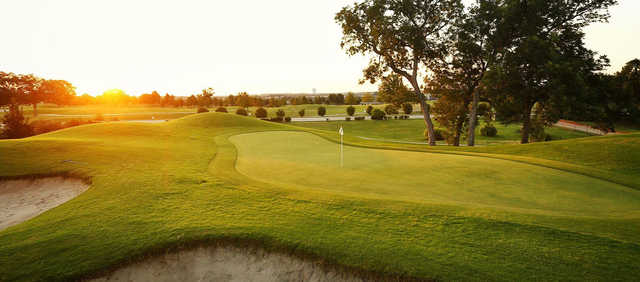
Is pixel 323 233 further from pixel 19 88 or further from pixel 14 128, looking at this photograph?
pixel 19 88

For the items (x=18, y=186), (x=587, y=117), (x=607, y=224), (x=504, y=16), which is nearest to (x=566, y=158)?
(x=607, y=224)

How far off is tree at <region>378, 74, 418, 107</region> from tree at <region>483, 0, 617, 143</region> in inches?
227

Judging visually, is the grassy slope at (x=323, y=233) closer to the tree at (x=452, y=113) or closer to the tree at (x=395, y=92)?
the tree at (x=395, y=92)

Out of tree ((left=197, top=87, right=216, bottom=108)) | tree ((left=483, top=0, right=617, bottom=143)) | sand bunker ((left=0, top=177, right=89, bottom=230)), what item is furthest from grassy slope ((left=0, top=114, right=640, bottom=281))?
tree ((left=197, top=87, right=216, bottom=108))

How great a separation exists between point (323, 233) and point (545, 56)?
2217 cm

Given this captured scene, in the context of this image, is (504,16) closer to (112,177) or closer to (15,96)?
(112,177)

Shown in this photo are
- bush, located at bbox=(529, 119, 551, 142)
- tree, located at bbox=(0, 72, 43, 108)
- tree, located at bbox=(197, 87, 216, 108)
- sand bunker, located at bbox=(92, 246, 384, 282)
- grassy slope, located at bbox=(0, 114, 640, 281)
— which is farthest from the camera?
tree, located at bbox=(197, 87, 216, 108)

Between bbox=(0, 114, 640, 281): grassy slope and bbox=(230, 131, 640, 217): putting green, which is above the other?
bbox=(230, 131, 640, 217): putting green

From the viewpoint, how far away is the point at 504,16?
774 inches

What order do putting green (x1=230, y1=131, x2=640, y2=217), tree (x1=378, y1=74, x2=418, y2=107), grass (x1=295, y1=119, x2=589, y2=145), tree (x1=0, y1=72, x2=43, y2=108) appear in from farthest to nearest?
tree (x1=0, y1=72, x2=43, y2=108), grass (x1=295, y1=119, x2=589, y2=145), tree (x1=378, y1=74, x2=418, y2=107), putting green (x1=230, y1=131, x2=640, y2=217)

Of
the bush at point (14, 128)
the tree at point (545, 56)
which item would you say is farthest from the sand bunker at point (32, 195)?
the bush at point (14, 128)

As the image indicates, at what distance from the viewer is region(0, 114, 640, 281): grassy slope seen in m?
4.07

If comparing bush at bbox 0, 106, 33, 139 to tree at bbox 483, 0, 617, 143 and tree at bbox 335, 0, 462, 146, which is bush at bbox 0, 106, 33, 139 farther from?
tree at bbox 483, 0, 617, 143

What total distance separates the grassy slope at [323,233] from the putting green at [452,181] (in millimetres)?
776
